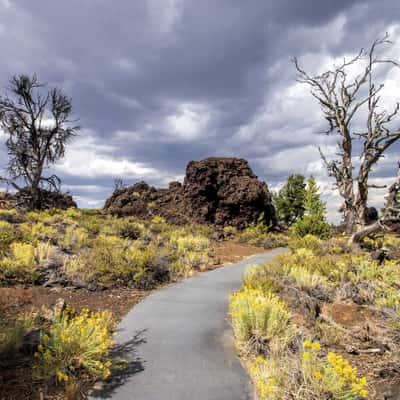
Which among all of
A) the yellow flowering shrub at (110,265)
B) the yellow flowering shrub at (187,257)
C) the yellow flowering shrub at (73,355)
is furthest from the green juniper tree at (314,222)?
the yellow flowering shrub at (73,355)

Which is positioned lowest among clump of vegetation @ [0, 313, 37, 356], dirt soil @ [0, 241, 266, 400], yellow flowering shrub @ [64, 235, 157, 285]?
dirt soil @ [0, 241, 266, 400]

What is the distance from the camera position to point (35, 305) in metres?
5.49

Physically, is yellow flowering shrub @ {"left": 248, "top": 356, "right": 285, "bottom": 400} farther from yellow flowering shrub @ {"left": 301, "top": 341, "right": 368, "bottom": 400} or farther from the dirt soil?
the dirt soil

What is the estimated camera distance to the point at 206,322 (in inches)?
198

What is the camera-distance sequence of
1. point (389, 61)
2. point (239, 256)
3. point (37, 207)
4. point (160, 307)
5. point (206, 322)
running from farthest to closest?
point (37, 207), point (389, 61), point (239, 256), point (160, 307), point (206, 322)

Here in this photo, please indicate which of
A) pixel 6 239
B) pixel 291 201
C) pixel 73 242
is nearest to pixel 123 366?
pixel 6 239

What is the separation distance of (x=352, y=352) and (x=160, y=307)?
12.0 ft

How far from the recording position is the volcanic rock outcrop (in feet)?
72.2

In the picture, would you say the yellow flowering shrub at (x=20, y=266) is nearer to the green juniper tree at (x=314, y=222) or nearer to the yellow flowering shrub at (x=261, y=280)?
the yellow flowering shrub at (x=261, y=280)

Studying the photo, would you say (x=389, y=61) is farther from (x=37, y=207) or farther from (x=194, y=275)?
(x=37, y=207)

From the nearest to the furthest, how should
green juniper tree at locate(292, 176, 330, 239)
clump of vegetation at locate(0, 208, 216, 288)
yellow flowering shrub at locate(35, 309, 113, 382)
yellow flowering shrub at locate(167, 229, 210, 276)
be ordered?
yellow flowering shrub at locate(35, 309, 113, 382) < clump of vegetation at locate(0, 208, 216, 288) < yellow flowering shrub at locate(167, 229, 210, 276) < green juniper tree at locate(292, 176, 330, 239)

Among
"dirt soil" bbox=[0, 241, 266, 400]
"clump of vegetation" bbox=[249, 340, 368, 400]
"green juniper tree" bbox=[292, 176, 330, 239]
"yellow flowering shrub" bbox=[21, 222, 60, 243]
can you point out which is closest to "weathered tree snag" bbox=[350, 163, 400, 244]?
"green juniper tree" bbox=[292, 176, 330, 239]

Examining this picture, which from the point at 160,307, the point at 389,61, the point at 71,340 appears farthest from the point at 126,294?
the point at 389,61

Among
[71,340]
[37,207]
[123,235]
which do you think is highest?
[37,207]
